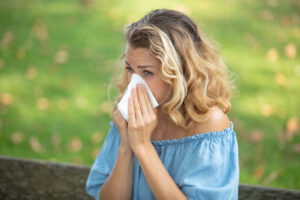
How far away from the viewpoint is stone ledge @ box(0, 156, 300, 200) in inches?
103

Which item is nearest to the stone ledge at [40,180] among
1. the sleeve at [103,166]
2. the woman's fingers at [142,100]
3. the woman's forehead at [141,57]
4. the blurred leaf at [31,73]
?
the sleeve at [103,166]

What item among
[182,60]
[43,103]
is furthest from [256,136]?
[43,103]

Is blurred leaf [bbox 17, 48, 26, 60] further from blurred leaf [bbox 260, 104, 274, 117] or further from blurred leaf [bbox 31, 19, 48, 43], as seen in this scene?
blurred leaf [bbox 260, 104, 274, 117]

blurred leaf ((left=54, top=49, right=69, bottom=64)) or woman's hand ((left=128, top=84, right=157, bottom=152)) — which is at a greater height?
woman's hand ((left=128, top=84, right=157, bottom=152))

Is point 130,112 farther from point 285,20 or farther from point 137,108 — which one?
point 285,20

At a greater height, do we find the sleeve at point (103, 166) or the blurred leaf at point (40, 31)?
the blurred leaf at point (40, 31)

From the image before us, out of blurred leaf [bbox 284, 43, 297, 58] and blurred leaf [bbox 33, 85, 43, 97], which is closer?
blurred leaf [bbox 33, 85, 43, 97]

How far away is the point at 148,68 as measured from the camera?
78.7 inches

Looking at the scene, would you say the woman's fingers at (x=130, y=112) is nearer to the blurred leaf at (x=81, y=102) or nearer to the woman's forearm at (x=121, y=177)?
the woman's forearm at (x=121, y=177)

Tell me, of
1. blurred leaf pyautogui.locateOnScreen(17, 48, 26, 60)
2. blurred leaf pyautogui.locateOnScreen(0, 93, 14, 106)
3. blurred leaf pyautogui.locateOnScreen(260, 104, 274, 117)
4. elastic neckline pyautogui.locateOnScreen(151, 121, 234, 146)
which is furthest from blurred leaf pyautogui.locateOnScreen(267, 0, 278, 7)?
elastic neckline pyautogui.locateOnScreen(151, 121, 234, 146)

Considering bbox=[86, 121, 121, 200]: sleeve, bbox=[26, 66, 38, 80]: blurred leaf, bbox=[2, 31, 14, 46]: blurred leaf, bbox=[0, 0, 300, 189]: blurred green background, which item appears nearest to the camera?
bbox=[86, 121, 121, 200]: sleeve

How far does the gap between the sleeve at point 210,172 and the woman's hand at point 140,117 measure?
29 centimetres

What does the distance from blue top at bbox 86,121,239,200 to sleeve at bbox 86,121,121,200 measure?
0.01m

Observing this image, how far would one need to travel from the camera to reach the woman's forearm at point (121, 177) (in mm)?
2148
